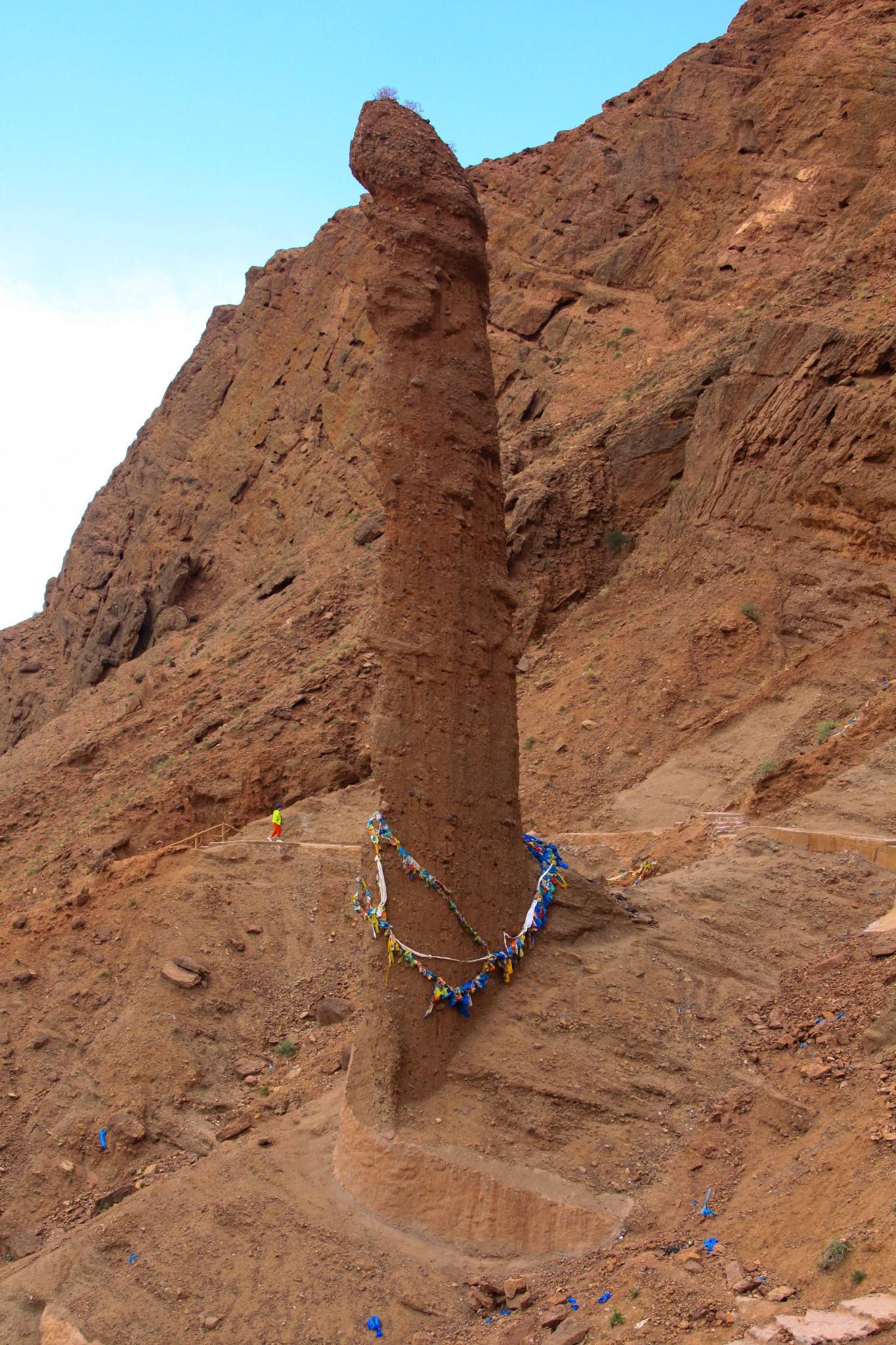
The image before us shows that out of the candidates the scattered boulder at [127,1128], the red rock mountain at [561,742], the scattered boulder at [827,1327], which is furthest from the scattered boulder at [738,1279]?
the scattered boulder at [127,1128]

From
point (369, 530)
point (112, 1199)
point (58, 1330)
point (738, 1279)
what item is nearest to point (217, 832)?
point (112, 1199)

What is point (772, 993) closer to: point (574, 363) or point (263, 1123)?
point (263, 1123)

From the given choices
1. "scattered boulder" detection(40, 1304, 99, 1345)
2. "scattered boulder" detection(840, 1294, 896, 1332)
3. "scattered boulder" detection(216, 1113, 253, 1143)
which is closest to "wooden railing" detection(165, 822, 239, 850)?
"scattered boulder" detection(216, 1113, 253, 1143)

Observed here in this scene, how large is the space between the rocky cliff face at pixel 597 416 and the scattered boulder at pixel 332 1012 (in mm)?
7106

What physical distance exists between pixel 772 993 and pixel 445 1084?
8.93 ft

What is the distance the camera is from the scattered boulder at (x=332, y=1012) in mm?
11750

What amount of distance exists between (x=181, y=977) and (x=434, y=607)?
6.58 m

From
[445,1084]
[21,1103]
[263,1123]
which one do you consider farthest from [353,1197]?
[21,1103]

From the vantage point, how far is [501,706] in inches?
332

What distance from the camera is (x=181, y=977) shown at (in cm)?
1210

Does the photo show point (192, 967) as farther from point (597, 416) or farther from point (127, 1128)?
point (597, 416)

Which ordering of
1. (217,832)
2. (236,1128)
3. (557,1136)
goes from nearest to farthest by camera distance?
(557,1136)
(236,1128)
(217,832)

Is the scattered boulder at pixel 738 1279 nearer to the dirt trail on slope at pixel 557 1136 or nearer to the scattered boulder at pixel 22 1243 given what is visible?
the dirt trail on slope at pixel 557 1136

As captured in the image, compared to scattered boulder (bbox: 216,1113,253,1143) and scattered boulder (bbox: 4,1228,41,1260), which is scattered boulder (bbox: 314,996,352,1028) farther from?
scattered boulder (bbox: 4,1228,41,1260)
